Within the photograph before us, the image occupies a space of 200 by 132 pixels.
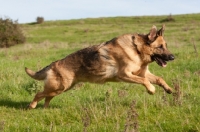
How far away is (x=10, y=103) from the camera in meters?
8.00

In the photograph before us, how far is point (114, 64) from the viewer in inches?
296

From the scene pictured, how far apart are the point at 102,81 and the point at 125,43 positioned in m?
1.05

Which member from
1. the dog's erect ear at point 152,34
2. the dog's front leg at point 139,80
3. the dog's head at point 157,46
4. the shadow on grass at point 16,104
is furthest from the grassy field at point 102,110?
the dog's erect ear at point 152,34

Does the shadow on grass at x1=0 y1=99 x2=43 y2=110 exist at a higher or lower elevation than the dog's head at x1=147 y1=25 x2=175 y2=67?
lower

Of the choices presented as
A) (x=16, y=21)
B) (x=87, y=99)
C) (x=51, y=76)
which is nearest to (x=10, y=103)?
(x=51, y=76)

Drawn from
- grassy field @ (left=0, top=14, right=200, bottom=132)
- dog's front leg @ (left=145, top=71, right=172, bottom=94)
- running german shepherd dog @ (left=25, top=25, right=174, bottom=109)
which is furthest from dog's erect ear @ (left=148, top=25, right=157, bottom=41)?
grassy field @ (left=0, top=14, right=200, bottom=132)

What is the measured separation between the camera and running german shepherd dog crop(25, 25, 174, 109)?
7410mm

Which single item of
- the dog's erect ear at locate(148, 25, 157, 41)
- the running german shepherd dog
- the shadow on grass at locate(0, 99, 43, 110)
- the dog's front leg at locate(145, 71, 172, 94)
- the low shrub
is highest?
the dog's erect ear at locate(148, 25, 157, 41)

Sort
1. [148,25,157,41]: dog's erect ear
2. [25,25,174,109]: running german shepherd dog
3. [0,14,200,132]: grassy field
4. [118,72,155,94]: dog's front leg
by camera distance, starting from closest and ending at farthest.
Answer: [0,14,200,132]: grassy field < [118,72,155,94]: dog's front leg < [25,25,174,109]: running german shepherd dog < [148,25,157,41]: dog's erect ear

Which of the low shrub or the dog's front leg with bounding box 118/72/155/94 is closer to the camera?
the dog's front leg with bounding box 118/72/155/94

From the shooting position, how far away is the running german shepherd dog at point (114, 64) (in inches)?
292

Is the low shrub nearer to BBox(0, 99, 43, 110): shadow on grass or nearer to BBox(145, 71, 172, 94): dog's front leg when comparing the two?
BBox(0, 99, 43, 110): shadow on grass

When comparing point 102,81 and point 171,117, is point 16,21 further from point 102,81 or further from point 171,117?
point 171,117

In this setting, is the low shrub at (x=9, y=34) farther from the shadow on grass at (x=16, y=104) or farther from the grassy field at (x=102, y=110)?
the shadow on grass at (x=16, y=104)
